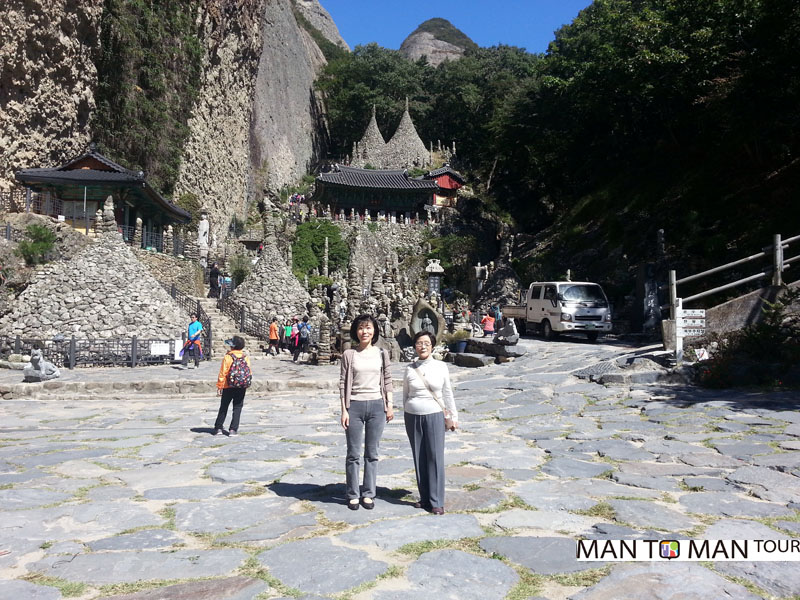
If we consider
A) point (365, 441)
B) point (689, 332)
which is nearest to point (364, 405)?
point (365, 441)

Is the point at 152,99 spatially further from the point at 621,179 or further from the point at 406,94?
the point at 406,94

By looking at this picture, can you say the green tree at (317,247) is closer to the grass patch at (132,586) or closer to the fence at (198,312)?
the fence at (198,312)

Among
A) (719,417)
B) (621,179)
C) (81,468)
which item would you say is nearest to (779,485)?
(719,417)

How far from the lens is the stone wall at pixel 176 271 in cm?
2631

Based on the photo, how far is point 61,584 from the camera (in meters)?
3.18

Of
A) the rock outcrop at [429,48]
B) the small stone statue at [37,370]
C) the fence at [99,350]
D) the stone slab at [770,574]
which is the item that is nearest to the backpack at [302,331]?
the fence at [99,350]

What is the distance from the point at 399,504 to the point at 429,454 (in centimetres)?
56

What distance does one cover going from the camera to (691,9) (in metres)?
28.0

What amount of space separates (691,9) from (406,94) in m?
42.9

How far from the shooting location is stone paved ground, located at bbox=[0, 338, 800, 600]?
319 cm

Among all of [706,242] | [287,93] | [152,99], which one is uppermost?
[287,93]

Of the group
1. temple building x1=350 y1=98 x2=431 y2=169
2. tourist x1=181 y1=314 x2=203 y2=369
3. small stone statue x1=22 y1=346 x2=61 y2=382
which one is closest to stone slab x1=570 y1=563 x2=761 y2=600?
small stone statue x1=22 y1=346 x2=61 y2=382

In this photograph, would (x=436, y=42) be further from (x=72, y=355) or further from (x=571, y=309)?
(x=72, y=355)

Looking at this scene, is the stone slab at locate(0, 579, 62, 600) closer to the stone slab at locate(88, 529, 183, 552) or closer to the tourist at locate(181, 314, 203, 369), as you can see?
the stone slab at locate(88, 529, 183, 552)
